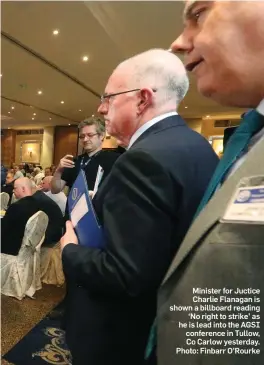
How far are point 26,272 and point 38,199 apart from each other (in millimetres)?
612

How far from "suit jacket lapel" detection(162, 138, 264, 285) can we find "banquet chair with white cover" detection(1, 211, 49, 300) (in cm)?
224

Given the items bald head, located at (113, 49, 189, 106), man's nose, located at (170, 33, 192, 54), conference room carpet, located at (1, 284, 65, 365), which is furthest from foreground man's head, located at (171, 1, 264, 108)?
conference room carpet, located at (1, 284, 65, 365)

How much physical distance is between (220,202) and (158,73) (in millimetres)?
529

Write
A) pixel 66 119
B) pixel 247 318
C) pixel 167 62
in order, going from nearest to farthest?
pixel 247 318
pixel 167 62
pixel 66 119

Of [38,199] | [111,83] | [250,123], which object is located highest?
[111,83]

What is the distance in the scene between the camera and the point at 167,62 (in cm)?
74

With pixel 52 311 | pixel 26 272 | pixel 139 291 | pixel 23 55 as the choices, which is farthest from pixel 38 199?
pixel 23 55

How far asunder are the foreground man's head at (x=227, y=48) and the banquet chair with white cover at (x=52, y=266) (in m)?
2.72

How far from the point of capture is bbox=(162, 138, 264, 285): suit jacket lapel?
0.29 metres

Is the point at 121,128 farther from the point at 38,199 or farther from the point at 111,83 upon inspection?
the point at 38,199

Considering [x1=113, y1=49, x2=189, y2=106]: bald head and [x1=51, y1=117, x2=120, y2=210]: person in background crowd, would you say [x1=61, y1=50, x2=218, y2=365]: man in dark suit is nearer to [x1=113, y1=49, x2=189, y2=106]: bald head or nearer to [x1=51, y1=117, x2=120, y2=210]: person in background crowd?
[x1=113, y1=49, x2=189, y2=106]: bald head

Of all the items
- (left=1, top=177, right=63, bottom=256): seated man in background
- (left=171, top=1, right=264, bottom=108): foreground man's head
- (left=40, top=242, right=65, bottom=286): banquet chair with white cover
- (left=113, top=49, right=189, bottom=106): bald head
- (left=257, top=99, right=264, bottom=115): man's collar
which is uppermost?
(left=113, top=49, right=189, bottom=106): bald head

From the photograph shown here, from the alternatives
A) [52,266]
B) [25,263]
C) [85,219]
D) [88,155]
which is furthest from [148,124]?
[52,266]

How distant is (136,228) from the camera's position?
0.55m
